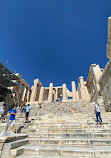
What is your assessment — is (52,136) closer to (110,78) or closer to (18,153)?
(18,153)

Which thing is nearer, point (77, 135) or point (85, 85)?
point (77, 135)

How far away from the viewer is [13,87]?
2183 cm

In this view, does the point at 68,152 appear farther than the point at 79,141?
No

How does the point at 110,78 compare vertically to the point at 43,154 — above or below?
above

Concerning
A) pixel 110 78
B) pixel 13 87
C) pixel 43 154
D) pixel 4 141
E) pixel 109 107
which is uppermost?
pixel 13 87

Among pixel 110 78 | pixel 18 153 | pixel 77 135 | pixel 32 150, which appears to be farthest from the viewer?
pixel 110 78

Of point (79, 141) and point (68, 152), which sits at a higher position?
point (79, 141)

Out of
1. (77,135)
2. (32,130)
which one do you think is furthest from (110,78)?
(32,130)

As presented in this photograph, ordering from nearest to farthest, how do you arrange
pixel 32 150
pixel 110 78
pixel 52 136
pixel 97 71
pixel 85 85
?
pixel 32 150, pixel 52 136, pixel 110 78, pixel 97 71, pixel 85 85

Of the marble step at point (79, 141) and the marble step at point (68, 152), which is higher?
the marble step at point (79, 141)

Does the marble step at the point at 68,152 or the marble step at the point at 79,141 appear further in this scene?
the marble step at the point at 79,141

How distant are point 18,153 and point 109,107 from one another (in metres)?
10.9

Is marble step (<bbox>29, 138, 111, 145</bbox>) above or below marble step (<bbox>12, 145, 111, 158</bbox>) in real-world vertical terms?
above

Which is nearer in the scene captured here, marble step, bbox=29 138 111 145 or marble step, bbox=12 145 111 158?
marble step, bbox=12 145 111 158
